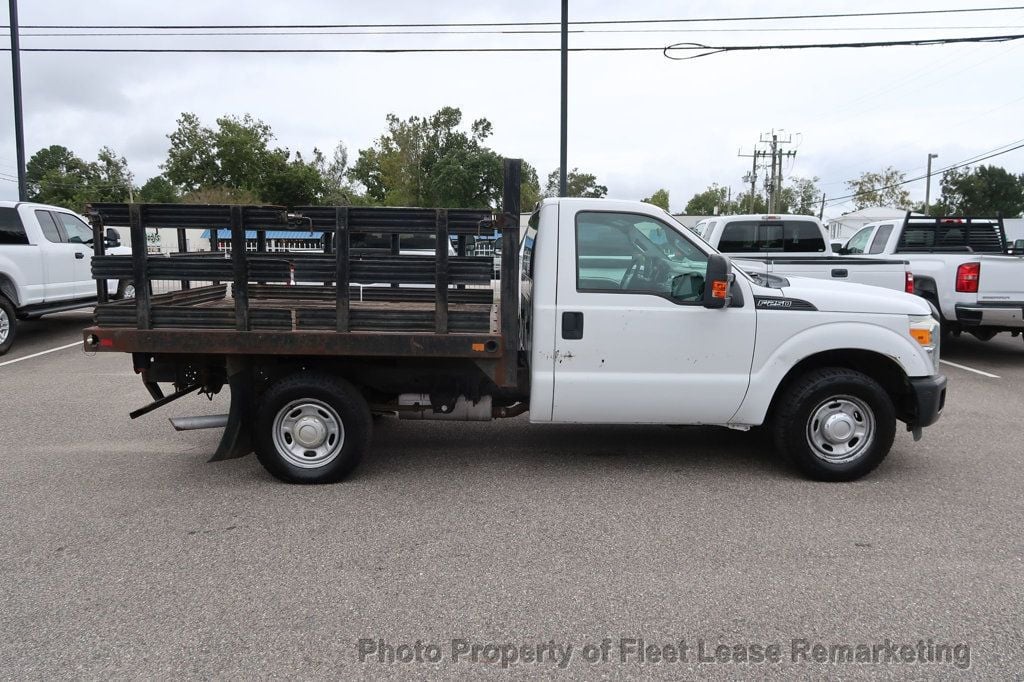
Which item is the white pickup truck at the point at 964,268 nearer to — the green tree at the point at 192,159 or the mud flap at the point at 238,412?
the mud flap at the point at 238,412

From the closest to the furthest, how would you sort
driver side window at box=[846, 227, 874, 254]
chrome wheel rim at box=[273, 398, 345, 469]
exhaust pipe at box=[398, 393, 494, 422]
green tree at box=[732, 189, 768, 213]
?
1. chrome wheel rim at box=[273, 398, 345, 469]
2. exhaust pipe at box=[398, 393, 494, 422]
3. driver side window at box=[846, 227, 874, 254]
4. green tree at box=[732, 189, 768, 213]

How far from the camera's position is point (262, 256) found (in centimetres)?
478

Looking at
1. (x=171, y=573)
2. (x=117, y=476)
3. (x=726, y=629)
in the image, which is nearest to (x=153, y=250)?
(x=117, y=476)

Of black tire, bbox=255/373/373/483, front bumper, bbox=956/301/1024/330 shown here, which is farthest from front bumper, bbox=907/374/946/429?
front bumper, bbox=956/301/1024/330

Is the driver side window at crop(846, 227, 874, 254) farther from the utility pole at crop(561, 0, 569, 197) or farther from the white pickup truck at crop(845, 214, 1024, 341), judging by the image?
the utility pole at crop(561, 0, 569, 197)

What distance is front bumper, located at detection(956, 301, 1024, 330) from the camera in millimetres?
9711

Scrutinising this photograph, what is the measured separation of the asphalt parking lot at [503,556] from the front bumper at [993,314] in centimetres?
417

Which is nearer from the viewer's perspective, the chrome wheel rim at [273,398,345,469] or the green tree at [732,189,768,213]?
the chrome wheel rim at [273,398,345,469]

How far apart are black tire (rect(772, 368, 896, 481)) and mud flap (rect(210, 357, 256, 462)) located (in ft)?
12.2

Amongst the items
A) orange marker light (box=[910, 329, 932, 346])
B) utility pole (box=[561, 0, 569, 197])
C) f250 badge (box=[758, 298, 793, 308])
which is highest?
utility pole (box=[561, 0, 569, 197])

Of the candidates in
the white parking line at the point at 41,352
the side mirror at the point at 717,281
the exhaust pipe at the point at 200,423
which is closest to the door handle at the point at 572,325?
the side mirror at the point at 717,281

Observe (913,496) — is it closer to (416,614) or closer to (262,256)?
(416,614)

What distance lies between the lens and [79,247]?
12.2m

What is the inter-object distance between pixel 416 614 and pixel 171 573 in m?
1.38
